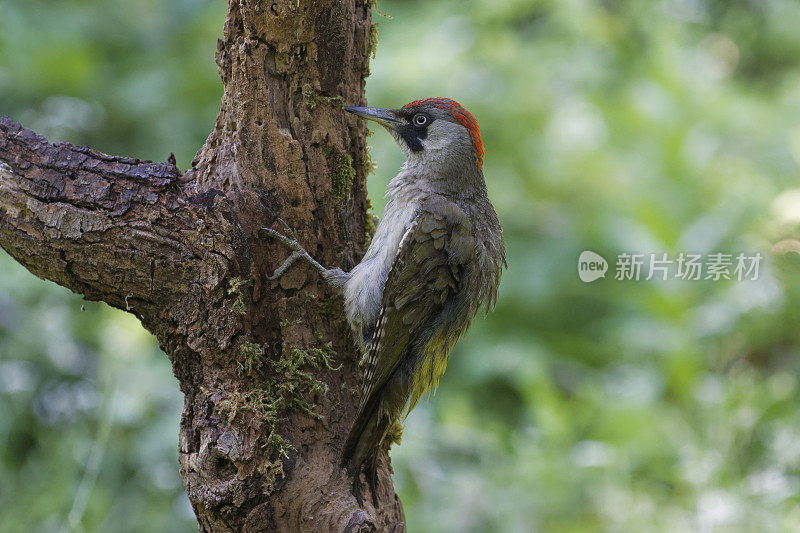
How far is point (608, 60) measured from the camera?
647 centimetres

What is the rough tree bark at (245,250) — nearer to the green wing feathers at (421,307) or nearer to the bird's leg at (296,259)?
the bird's leg at (296,259)

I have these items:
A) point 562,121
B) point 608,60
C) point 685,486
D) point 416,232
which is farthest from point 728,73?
point 416,232

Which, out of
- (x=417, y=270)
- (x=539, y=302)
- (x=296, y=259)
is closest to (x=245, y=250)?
(x=296, y=259)

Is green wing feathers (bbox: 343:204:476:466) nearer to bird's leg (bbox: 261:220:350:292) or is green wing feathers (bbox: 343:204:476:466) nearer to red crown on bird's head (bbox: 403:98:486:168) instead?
bird's leg (bbox: 261:220:350:292)

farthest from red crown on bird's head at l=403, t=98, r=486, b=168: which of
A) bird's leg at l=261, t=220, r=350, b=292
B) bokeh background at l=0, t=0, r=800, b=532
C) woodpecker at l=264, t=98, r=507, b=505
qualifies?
bokeh background at l=0, t=0, r=800, b=532

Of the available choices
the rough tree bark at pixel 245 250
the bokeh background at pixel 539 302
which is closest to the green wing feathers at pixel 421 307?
the rough tree bark at pixel 245 250

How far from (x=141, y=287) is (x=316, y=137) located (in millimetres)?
704

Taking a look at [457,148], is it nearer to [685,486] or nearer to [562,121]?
[685,486]

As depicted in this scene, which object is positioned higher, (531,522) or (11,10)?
(11,10)

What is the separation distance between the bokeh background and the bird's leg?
1.43 metres

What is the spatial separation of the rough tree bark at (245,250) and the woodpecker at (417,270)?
87 mm

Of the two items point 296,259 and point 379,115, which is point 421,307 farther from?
point 379,115

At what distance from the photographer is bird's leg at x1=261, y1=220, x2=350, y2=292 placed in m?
2.36

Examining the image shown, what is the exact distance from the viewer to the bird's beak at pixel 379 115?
8.19 ft
